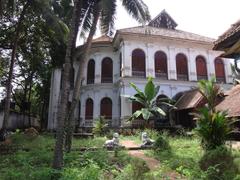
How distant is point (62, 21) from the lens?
16.6 m

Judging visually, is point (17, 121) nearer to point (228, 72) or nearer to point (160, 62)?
point (160, 62)

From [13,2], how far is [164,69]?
14.5 m

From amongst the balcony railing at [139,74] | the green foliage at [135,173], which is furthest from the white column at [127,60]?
the green foliage at [135,173]

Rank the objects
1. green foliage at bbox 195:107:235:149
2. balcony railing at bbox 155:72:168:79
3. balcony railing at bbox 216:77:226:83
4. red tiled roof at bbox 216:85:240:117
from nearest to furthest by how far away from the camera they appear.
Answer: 1. green foliage at bbox 195:107:235:149
2. red tiled roof at bbox 216:85:240:117
3. balcony railing at bbox 155:72:168:79
4. balcony railing at bbox 216:77:226:83

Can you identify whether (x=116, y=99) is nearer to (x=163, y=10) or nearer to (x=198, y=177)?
(x=163, y=10)

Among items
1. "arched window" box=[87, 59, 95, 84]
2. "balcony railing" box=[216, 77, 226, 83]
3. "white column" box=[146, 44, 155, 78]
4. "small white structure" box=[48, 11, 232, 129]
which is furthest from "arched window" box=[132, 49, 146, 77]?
"balcony railing" box=[216, 77, 226, 83]

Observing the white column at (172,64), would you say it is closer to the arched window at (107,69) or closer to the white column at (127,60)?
the white column at (127,60)

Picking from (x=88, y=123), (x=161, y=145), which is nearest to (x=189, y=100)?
(x=88, y=123)

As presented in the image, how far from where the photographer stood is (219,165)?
271 inches

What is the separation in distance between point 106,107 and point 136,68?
449 centimetres

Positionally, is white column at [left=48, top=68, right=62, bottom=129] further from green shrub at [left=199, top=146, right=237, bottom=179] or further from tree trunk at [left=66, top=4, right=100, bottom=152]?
green shrub at [left=199, top=146, right=237, bottom=179]

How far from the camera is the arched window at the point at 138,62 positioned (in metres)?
23.4

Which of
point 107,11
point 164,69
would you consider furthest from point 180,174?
point 164,69

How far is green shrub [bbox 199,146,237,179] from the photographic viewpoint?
6583 millimetres
